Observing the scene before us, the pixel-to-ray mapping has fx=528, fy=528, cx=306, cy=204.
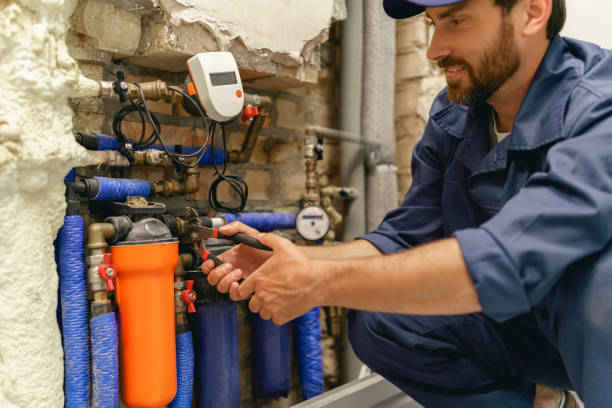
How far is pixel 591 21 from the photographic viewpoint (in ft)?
4.77

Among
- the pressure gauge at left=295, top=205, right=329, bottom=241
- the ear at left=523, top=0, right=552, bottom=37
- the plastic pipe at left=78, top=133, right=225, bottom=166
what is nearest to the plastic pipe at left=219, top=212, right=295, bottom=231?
the pressure gauge at left=295, top=205, right=329, bottom=241

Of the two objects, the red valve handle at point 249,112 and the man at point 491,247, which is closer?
the man at point 491,247

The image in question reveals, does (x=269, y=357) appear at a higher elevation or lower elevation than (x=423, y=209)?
lower

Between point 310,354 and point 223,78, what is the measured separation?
704 mm

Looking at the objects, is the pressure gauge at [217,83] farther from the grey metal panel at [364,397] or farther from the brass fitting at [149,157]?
the grey metal panel at [364,397]

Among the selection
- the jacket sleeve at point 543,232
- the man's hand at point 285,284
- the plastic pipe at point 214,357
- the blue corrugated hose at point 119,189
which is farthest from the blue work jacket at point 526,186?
the blue corrugated hose at point 119,189

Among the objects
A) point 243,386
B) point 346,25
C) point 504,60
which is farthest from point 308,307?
point 346,25

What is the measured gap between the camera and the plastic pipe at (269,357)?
123 cm

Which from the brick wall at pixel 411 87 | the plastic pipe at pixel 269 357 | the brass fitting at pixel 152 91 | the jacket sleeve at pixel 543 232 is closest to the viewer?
the jacket sleeve at pixel 543 232

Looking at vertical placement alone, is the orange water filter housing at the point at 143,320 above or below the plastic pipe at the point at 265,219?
below

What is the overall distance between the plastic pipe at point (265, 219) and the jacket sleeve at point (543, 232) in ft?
1.97

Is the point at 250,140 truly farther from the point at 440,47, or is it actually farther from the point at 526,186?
the point at 526,186

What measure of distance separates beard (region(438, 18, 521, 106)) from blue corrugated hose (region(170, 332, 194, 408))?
0.70 meters

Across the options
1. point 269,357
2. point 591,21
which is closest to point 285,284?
point 269,357
